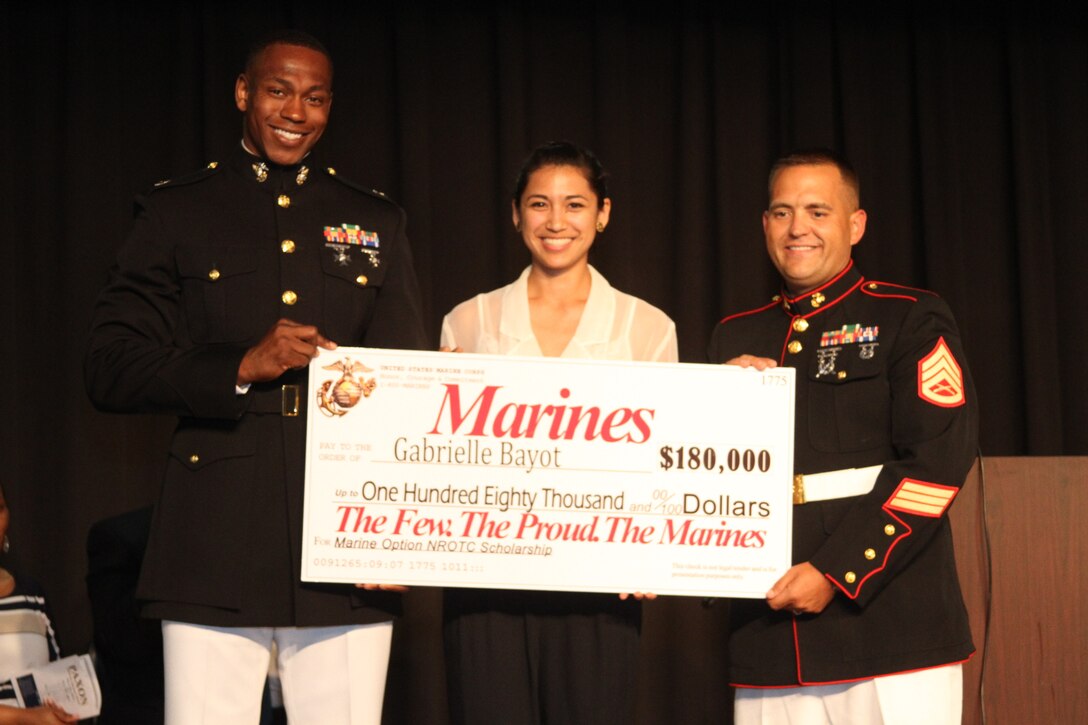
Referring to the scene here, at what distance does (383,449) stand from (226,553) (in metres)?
0.38

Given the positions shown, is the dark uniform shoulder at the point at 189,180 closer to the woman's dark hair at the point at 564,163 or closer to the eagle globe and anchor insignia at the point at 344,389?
the eagle globe and anchor insignia at the point at 344,389

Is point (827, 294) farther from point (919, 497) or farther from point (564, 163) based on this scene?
point (564, 163)

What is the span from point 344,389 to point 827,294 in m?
1.12

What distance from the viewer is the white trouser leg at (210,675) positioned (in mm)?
2146

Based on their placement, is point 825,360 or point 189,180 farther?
point 825,360

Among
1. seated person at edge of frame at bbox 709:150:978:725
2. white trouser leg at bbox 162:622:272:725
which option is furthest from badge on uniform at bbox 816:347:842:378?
white trouser leg at bbox 162:622:272:725

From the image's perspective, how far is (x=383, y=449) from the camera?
2420 millimetres

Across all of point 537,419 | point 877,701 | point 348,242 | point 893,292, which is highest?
point 348,242

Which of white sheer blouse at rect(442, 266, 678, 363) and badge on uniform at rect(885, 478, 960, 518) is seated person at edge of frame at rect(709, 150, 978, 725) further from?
white sheer blouse at rect(442, 266, 678, 363)

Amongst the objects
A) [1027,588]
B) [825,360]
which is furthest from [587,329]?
[1027,588]

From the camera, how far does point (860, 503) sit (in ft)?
8.05

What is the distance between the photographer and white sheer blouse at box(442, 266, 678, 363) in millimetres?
2752

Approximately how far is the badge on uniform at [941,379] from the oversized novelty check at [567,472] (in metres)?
0.28

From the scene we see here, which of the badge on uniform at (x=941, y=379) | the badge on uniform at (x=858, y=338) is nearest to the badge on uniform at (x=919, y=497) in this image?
the badge on uniform at (x=941, y=379)
